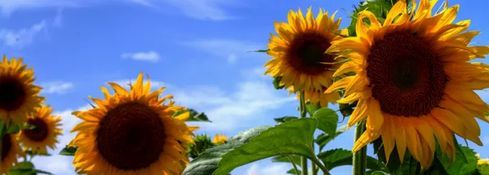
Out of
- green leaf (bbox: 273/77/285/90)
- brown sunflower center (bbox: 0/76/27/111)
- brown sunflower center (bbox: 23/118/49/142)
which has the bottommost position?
green leaf (bbox: 273/77/285/90)

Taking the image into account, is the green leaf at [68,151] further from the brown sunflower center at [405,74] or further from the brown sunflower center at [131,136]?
the brown sunflower center at [405,74]

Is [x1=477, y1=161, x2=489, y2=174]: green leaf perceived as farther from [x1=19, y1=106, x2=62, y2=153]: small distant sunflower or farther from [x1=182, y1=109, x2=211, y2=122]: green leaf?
[x1=19, y1=106, x2=62, y2=153]: small distant sunflower

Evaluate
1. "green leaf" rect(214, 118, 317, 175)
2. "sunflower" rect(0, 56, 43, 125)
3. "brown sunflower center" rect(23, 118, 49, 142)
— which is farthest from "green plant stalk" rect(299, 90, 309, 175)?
"brown sunflower center" rect(23, 118, 49, 142)

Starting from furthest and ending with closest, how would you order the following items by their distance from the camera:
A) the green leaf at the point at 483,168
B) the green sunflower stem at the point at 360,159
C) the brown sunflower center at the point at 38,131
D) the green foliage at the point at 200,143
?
the brown sunflower center at the point at 38,131 → the green foliage at the point at 200,143 → the green leaf at the point at 483,168 → the green sunflower stem at the point at 360,159

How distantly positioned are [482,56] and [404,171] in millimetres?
519

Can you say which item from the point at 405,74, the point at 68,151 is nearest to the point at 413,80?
the point at 405,74

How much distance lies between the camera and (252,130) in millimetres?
3809

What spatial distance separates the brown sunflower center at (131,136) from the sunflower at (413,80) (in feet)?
7.44

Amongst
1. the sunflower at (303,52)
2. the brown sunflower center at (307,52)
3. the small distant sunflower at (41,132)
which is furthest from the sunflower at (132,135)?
the small distant sunflower at (41,132)

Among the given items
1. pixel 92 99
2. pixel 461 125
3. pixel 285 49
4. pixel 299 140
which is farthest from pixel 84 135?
pixel 461 125

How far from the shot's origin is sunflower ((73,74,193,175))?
4.93 metres

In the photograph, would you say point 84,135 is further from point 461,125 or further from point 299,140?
point 461,125

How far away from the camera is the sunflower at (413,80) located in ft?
8.95

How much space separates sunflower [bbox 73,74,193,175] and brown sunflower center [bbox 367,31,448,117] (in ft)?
6.86
